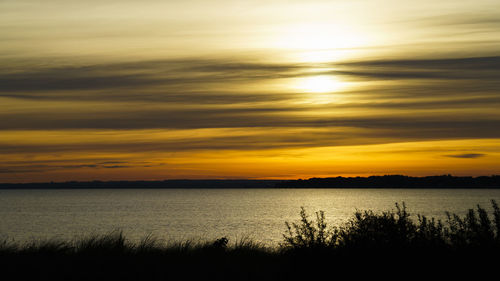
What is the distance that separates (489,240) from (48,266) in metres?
9.85

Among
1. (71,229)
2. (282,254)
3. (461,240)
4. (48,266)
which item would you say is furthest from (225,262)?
(71,229)

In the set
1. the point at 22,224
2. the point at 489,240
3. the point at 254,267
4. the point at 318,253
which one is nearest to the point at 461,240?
the point at 489,240

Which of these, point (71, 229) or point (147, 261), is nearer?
point (147, 261)

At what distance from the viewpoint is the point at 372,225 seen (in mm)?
14789

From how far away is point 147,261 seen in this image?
51.3 feet

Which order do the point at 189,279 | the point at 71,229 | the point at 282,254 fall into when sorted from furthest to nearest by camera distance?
the point at 71,229 → the point at 282,254 → the point at 189,279

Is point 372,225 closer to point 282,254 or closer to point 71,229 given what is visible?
point 282,254

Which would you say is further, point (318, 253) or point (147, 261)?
point (147, 261)

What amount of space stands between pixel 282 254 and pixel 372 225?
3.52 m

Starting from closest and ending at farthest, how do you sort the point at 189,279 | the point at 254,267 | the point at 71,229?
the point at 189,279 < the point at 254,267 < the point at 71,229

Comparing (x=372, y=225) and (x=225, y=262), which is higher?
(x=372, y=225)

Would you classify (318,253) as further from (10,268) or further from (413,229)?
(10,268)

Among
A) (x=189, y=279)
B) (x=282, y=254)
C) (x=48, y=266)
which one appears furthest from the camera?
(x=282, y=254)

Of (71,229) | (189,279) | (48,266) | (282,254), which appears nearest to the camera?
(189,279)
